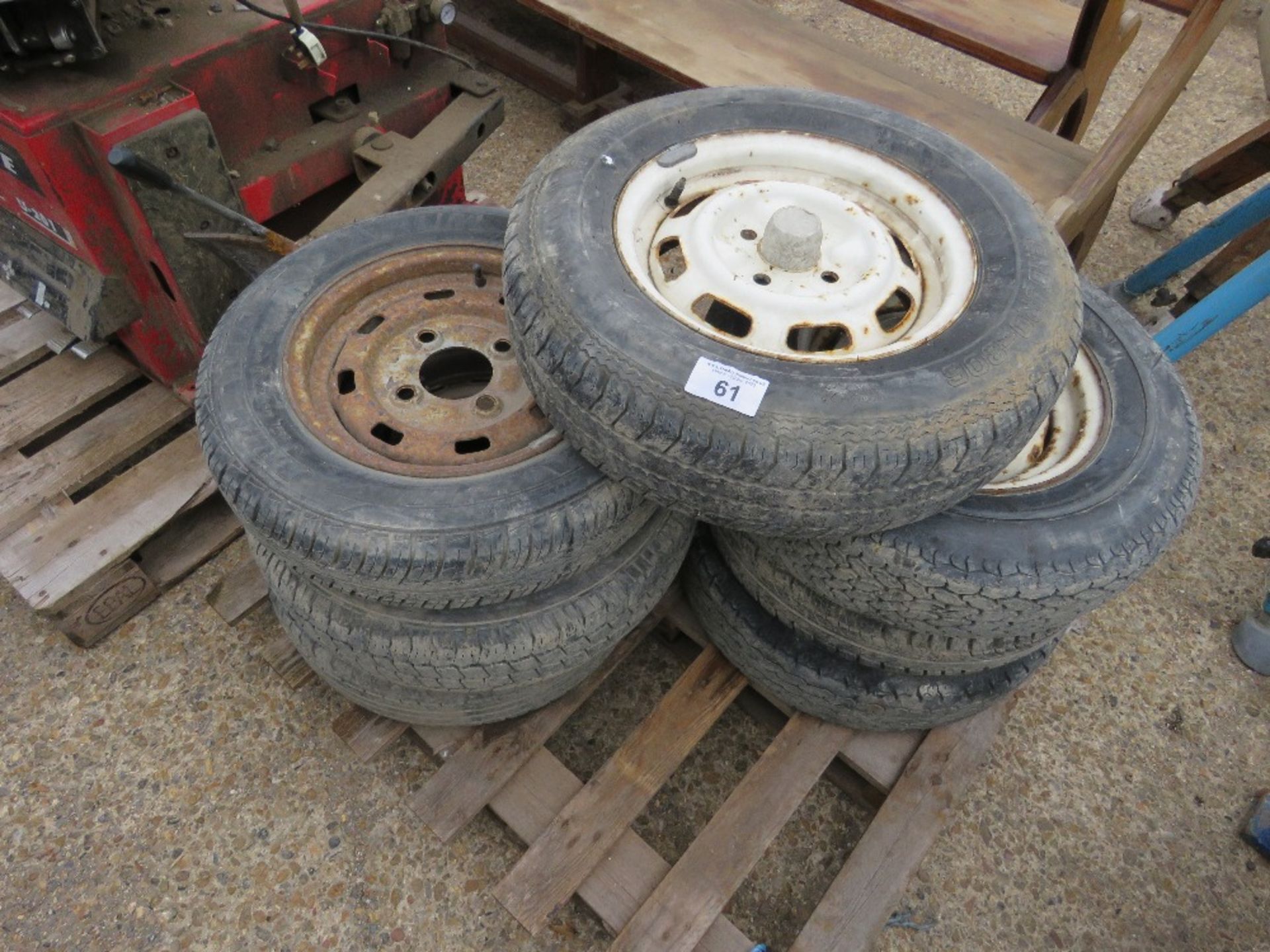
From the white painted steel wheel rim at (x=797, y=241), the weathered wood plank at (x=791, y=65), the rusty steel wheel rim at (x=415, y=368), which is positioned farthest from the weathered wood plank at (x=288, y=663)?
the weathered wood plank at (x=791, y=65)

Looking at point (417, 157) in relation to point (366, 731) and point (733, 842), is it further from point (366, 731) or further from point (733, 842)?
point (733, 842)

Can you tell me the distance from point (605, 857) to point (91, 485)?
1.96 meters

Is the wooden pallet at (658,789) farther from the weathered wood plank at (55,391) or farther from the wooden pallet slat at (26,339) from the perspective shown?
the wooden pallet slat at (26,339)

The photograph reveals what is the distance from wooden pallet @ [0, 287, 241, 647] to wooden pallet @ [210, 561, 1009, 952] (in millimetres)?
305

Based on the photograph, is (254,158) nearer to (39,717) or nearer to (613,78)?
(39,717)

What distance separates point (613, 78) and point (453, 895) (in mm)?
3778

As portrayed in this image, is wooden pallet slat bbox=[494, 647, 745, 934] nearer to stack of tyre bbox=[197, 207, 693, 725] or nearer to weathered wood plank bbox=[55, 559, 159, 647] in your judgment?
stack of tyre bbox=[197, 207, 693, 725]

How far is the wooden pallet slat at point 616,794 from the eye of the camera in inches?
74.2

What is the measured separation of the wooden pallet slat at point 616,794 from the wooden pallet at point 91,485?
1332 mm

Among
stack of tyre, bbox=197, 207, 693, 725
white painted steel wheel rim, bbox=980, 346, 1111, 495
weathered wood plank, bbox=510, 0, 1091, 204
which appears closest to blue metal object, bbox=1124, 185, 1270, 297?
weathered wood plank, bbox=510, 0, 1091, 204

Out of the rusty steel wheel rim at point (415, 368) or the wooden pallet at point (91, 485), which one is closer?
the rusty steel wheel rim at point (415, 368)

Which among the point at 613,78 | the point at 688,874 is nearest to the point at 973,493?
the point at 688,874

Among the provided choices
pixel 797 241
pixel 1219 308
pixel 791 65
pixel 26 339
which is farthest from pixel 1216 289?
pixel 26 339

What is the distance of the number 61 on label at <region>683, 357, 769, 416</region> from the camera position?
1399 mm
